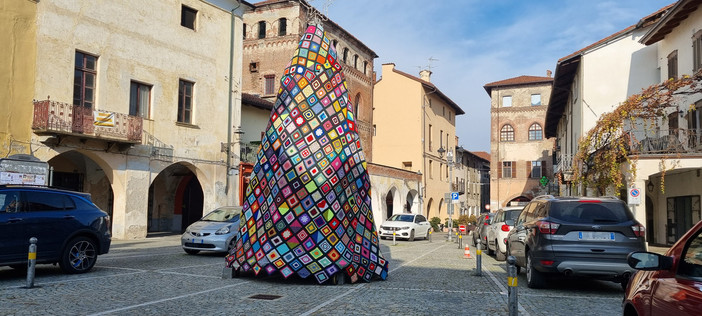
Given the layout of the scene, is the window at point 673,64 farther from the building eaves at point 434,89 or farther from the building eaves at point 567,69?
the building eaves at point 434,89

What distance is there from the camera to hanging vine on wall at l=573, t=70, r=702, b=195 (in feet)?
68.2

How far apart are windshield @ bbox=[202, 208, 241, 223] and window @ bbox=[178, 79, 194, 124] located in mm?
9387

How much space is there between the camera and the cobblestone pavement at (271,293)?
7758 millimetres

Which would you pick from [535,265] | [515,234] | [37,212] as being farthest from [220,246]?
[535,265]

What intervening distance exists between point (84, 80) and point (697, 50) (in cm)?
2284

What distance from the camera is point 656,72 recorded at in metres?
27.6

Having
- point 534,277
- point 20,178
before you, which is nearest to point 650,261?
point 534,277

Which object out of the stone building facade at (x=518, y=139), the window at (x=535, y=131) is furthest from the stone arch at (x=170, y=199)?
the window at (x=535, y=131)

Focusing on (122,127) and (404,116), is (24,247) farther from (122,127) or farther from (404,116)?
(404,116)

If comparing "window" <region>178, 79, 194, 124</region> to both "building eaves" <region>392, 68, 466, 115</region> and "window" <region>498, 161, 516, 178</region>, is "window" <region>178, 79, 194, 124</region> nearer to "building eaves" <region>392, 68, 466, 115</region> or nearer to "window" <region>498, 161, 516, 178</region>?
"building eaves" <region>392, 68, 466, 115</region>

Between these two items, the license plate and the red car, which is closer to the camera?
the red car

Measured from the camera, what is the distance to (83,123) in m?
20.5

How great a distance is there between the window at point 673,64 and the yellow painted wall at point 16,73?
24.5m

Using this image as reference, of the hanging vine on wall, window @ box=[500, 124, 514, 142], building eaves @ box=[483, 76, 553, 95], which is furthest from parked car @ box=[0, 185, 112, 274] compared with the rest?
building eaves @ box=[483, 76, 553, 95]
